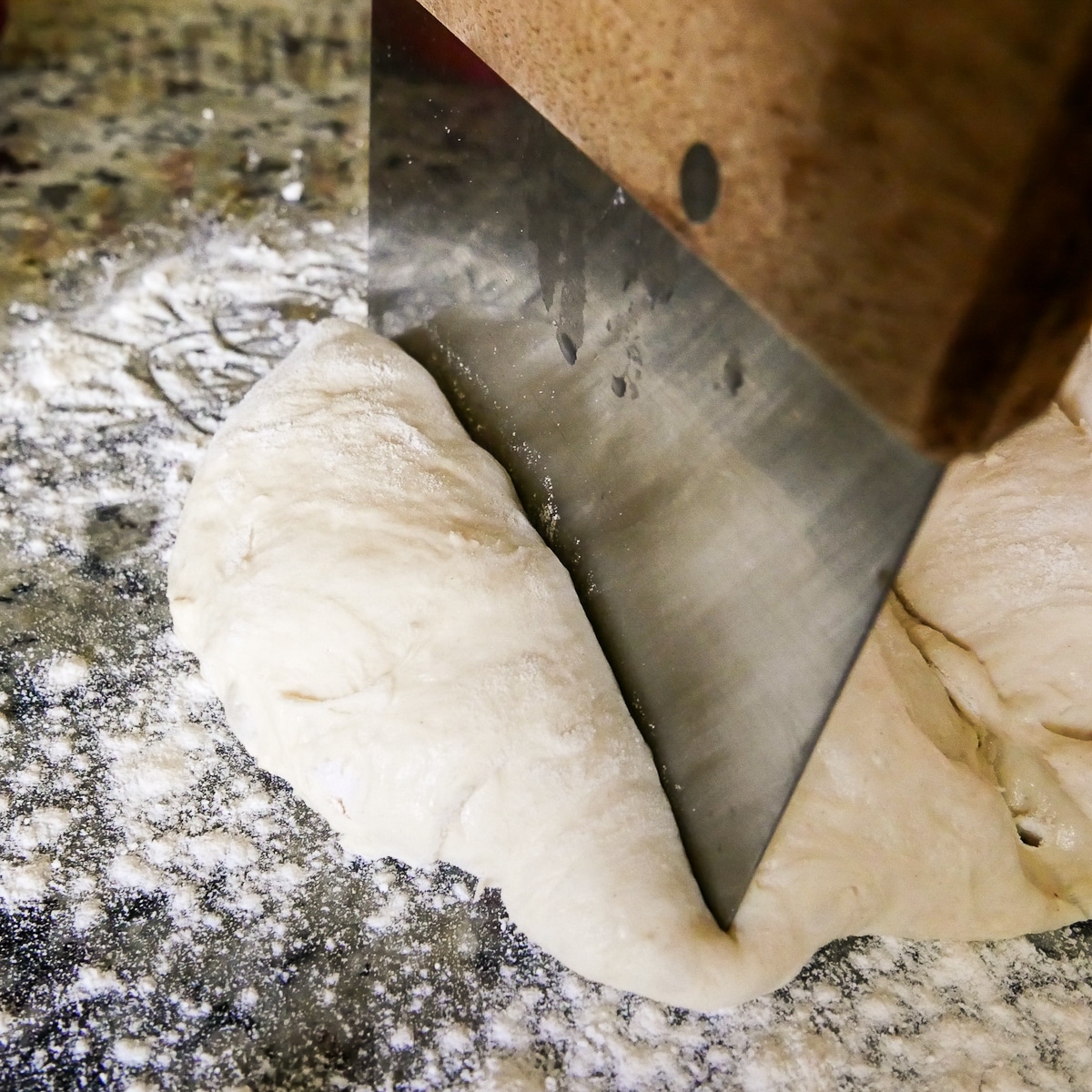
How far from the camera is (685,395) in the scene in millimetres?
813

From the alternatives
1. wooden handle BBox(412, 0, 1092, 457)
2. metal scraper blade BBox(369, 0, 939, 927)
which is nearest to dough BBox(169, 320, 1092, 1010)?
metal scraper blade BBox(369, 0, 939, 927)

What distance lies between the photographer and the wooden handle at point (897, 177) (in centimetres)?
46

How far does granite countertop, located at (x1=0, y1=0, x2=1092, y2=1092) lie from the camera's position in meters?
0.91

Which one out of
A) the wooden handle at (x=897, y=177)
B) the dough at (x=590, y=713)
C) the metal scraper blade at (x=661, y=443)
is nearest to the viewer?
the wooden handle at (x=897, y=177)

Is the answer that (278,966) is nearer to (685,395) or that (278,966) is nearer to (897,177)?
(685,395)

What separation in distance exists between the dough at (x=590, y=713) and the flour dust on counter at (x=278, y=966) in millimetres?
73

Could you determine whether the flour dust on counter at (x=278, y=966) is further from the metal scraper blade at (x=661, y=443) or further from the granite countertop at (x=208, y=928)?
the metal scraper blade at (x=661, y=443)

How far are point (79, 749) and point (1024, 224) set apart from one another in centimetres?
106

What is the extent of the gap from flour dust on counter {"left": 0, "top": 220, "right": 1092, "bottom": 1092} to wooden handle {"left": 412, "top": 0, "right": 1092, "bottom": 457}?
0.65 metres

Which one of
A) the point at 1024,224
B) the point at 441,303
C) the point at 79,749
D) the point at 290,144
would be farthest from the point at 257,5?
the point at 1024,224

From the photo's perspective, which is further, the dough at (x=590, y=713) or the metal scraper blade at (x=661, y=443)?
the dough at (x=590, y=713)

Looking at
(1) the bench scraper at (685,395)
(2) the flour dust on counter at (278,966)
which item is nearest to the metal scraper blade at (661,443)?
(1) the bench scraper at (685,395)

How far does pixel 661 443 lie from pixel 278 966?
63 cm

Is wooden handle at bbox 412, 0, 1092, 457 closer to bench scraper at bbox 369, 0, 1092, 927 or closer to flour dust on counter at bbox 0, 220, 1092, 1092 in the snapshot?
bench scraper at bbox 369, 0, 1092, 927
